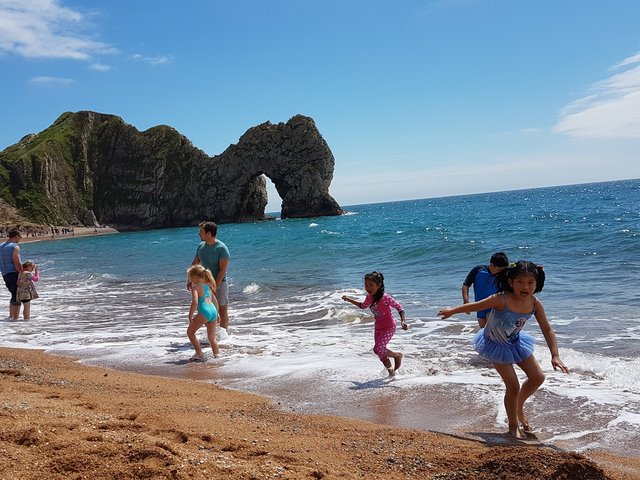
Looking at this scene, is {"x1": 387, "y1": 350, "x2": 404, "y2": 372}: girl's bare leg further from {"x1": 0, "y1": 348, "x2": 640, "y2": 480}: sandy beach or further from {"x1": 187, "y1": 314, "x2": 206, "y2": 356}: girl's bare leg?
{"x1": 187, "y1": 314, "x2": 206, "y2": 356}: girl's bare leg

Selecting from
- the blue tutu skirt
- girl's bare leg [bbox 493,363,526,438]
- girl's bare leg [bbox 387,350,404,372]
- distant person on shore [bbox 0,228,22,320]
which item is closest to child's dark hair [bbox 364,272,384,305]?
girl's bare leg [bbox 387,350,404,372]

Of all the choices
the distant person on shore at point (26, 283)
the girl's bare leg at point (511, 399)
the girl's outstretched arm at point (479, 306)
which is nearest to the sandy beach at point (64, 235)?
the distant person on shore at point (26, 283)

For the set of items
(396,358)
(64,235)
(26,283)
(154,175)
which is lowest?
(396,358)

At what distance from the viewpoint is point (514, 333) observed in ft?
15.1

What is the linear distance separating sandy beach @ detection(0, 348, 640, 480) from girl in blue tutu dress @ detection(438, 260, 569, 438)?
0.39m

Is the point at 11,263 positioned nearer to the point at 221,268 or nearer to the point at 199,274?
the point at 221,268

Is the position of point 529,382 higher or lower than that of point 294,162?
lower

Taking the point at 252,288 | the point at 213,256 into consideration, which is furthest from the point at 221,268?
the point at 252,288

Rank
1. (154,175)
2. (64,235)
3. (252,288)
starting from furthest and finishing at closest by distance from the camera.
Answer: (154,175) < (64,235) < (252,288)

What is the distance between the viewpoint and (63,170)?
110 m

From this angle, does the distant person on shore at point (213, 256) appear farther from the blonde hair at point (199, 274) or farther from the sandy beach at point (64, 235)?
the sandy beach at point (64, 235)

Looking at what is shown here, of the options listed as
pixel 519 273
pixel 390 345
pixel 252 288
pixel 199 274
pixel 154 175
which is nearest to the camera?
pixel 519 273

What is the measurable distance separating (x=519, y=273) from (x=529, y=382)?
37.4 inches

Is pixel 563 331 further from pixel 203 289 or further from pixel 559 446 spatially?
pixel 203 289
